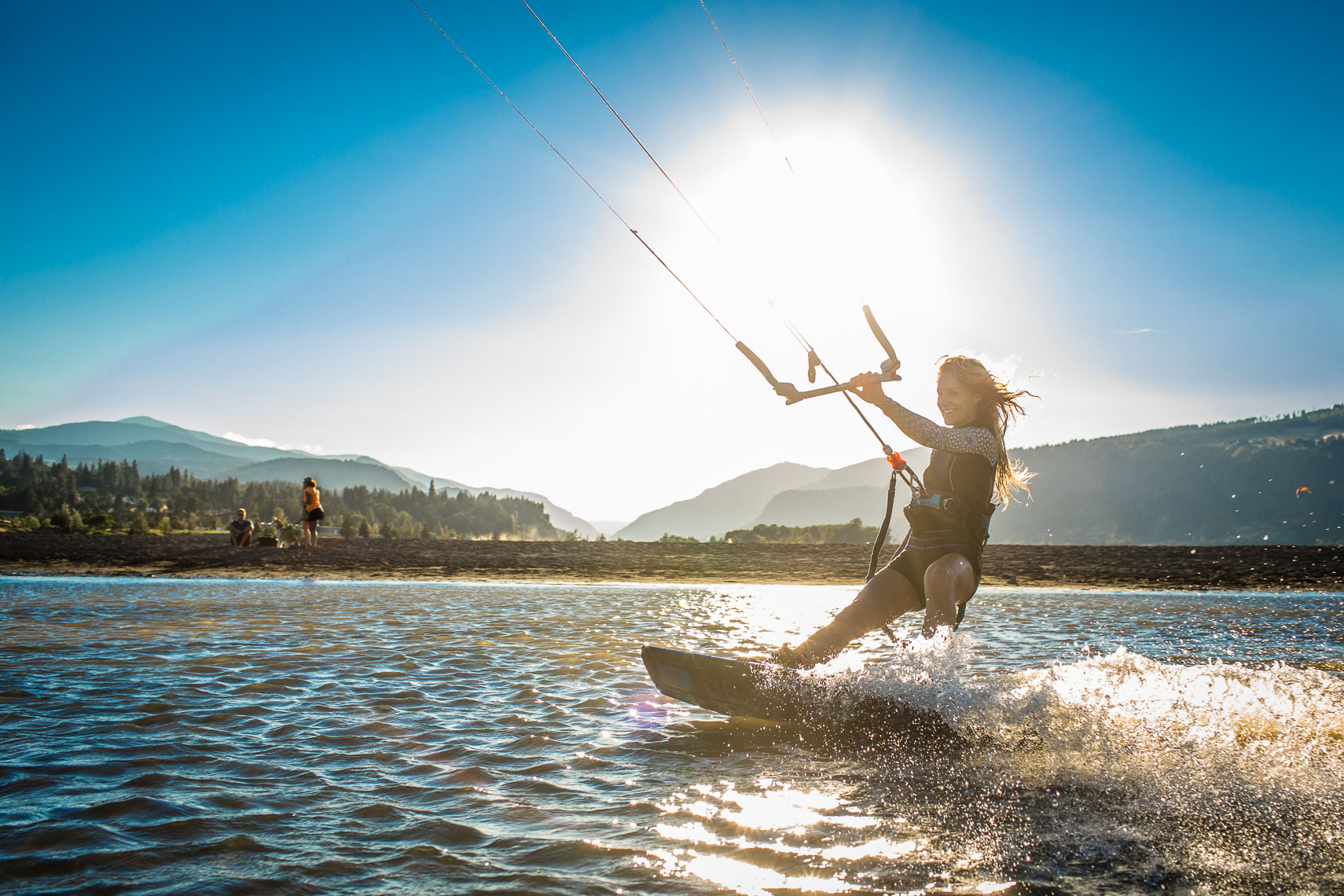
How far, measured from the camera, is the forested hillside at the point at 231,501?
302 feet

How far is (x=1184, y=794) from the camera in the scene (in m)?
3.93

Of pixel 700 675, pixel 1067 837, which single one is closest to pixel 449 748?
pixel 700 675

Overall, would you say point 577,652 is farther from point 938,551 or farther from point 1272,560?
point 1272,560

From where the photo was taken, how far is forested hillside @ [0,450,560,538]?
91.9m

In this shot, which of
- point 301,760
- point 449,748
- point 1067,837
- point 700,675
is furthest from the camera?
point 700,675

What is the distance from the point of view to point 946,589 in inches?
213

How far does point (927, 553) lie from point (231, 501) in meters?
136

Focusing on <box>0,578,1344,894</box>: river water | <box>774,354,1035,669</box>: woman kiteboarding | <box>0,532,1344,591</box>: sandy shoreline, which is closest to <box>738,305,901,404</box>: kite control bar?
<box>774,354,1035,669</box>: woman kiteboarding

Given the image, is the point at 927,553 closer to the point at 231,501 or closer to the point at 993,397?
the point at 993,397

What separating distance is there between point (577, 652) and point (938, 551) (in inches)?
193

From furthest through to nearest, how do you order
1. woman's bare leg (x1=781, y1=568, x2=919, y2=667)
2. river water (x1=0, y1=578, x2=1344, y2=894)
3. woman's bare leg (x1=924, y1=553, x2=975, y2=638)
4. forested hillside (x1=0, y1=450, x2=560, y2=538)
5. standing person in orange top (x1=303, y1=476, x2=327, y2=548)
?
forested hillside (x1=0, y1=450, x2=560, y2=538) → standing person in orange top (x1=303, y1=476, x2=327, y2=548) → woman's bare leg (x1=781, y1=568, x2=919, y2=667) → woman's bare leg (x1=924, y1=553, x2=975, y2=638) → river water (x1=0, y1=578, x2=1344, y2=894)

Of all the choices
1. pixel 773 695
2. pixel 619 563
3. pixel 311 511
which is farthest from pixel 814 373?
pixel 311 511

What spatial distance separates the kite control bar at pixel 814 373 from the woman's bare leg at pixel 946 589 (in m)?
1.52

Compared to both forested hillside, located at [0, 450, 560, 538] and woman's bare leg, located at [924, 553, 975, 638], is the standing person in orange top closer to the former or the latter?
woman's bare leg, located at [924, 553, 975, 638]
